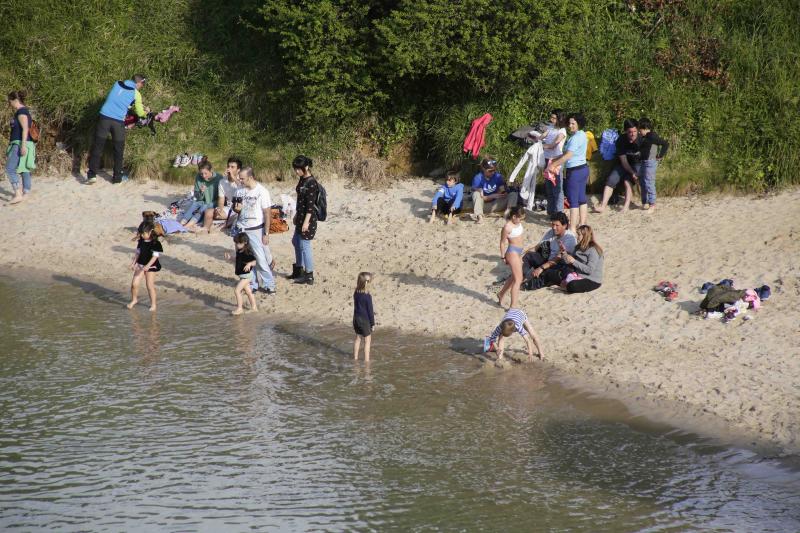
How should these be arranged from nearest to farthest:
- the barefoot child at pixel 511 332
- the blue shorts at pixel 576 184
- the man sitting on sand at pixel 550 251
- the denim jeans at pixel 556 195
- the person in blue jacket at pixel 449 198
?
the barefoot child at pixel 511 332 < the man sitting on sand at pixel 550 251 < the blue shorts at pixel 576 184 < the denim jeans at pixel 556 195 < the person in blue jacket at pixel 449 198

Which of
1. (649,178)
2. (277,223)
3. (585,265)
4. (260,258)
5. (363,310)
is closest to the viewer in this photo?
(363,310)

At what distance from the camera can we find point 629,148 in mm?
15625

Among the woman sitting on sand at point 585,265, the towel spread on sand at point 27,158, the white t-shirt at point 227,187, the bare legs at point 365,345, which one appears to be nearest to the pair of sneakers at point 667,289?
the woman sitting on sand at point 585,265

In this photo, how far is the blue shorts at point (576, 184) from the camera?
Answer: 1471 centimetres

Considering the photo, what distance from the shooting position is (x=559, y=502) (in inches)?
322

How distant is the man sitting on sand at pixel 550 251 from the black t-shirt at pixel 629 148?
255 cm

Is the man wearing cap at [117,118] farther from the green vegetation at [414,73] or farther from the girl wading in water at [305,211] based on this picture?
the girl wading in water at [305,211]

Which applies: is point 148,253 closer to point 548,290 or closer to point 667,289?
point 548,290

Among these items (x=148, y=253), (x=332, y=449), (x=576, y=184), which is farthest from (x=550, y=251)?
(x=148, y=253)

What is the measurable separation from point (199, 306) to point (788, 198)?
9.07 metres

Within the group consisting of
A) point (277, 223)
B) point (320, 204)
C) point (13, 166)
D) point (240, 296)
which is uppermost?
point (13, 166)

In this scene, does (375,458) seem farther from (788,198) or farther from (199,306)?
(788,198)

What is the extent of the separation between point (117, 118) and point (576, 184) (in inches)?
359

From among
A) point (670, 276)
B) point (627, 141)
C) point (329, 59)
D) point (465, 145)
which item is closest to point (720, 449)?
point (670, 276)
